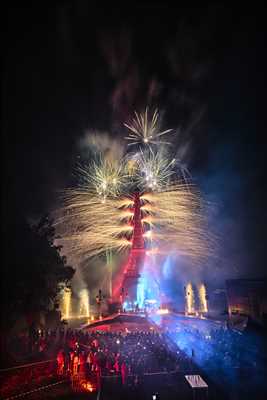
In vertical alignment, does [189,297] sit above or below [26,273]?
below

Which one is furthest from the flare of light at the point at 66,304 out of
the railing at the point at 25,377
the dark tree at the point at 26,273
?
the railing at the point at 25,377

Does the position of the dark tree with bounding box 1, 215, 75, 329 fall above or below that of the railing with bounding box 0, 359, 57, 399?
above

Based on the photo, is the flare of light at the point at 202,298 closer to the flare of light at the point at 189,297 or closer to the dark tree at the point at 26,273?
the flare of light at the point at 189,297

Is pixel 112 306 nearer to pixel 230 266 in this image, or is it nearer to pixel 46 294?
pixel 230 266

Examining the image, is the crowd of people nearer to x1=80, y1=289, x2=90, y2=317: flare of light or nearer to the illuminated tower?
the illuminated tower

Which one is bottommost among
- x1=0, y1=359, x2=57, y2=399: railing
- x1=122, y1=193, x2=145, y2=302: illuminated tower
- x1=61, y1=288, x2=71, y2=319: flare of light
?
x1=0, y1=359, x2=57, y2=399: railing

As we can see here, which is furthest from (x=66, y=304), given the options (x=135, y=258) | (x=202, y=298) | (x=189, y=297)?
(x=202, y=298)

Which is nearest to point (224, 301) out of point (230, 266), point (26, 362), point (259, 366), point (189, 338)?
point (230, 266)

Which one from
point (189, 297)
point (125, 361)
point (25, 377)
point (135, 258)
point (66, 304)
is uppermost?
point (135, 258)

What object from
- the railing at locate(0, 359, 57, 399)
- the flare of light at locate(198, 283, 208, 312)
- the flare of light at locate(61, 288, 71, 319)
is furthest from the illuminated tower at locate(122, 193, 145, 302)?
the railing at locate(0, 359, 57, 399)

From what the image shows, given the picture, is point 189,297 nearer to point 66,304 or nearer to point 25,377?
point 66,304
